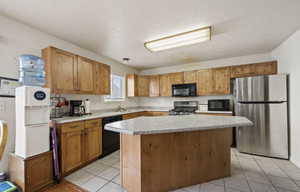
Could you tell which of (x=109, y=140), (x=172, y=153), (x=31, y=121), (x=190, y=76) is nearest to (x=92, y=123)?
(x=109, y=140)

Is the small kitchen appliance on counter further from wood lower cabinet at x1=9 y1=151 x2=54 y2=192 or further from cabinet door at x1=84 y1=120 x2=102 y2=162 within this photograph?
wood lower cabinet at x1=9 y1=151 x2=54 y2=192

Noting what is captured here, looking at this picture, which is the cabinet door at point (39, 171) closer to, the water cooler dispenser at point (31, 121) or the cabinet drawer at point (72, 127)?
the water cooler dispenser at point (31, 121)

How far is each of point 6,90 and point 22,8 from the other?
3.88 feet

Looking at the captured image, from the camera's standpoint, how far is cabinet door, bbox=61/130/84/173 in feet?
7.41

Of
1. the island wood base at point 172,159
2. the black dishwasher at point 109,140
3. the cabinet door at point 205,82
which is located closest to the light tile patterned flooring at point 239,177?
the island wood base at point 172,159

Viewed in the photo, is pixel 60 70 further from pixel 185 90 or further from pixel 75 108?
pixel 185 90

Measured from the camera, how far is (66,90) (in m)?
2.62

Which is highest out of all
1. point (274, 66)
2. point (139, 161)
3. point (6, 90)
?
point (274, 66)

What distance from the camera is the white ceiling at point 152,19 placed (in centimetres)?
182

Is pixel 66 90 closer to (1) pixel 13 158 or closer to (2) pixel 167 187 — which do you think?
(1) pixel 13 158

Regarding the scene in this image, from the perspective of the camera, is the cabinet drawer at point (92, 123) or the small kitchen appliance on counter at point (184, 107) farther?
the small kitchen appliance on counter at point (184, 107)

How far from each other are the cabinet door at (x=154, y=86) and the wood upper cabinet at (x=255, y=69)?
7.78 ft

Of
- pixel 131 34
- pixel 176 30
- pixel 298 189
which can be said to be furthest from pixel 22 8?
pixel 298 189

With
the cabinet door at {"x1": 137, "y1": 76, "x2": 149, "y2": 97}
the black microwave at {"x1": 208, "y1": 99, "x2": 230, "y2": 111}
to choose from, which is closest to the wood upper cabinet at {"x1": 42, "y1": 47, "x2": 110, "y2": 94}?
the cabinet door at {"x1": 137, "y1": 76, "x2": 149, "y2": 97}
